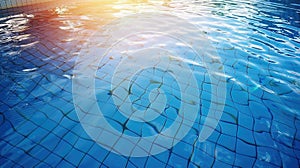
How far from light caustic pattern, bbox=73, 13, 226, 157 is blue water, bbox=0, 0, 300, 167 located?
1.7 inches

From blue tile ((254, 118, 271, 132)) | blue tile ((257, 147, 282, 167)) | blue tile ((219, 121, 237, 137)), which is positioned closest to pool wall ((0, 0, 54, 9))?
blue tile ((219, 121, 237, 137))

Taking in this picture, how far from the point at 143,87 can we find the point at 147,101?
13.6 inches

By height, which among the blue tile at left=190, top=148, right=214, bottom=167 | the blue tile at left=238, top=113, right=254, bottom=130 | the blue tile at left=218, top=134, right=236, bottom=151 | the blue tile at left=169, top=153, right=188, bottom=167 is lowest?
the blue tile at left=169, top=153, right=188, bottom=167

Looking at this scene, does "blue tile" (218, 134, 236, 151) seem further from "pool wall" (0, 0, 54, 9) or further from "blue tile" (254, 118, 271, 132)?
"pool wall" (0, 0, 54, 9)

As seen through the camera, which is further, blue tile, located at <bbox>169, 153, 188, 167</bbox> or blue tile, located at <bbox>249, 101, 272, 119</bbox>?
blue tile, located at <bbox>249, 101, 272, 119</bbox>

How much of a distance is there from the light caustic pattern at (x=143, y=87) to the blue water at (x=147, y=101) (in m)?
0.04

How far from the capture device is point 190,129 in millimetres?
2662

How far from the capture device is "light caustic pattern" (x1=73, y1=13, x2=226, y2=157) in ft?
8.43

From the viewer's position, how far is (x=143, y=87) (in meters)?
3.35

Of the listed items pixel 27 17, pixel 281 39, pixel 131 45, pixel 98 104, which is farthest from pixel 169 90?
pixel 27 17

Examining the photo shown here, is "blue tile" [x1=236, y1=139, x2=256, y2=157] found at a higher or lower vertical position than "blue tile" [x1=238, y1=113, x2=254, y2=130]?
lower

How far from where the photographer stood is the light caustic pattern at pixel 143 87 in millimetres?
2568

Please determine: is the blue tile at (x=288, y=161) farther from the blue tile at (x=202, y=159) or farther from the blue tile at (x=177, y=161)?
the blue tile at (x=177, y=161)

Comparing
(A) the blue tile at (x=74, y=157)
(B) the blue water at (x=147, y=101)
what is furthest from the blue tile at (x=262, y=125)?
(A) the blue tile at (x=74, y=157)
